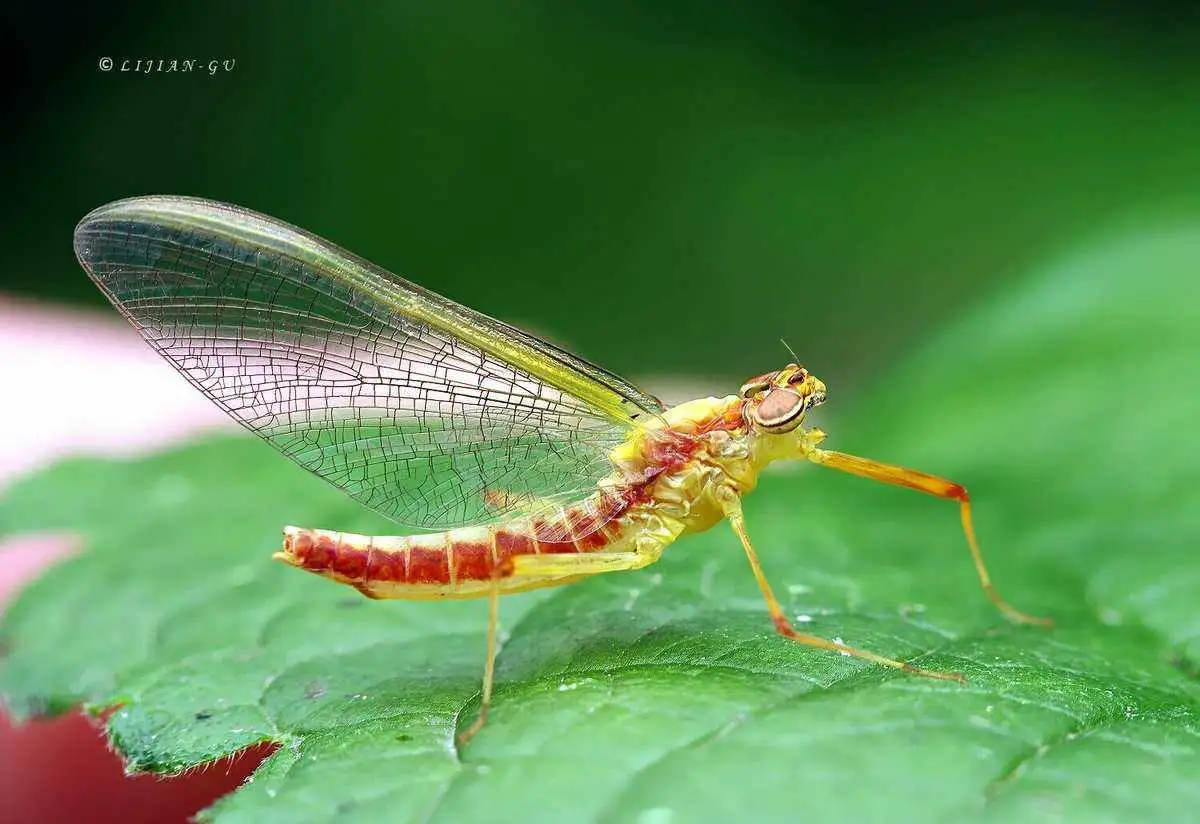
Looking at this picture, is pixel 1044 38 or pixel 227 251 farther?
pixel 1044 38

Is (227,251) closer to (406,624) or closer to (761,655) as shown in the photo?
(406,624)

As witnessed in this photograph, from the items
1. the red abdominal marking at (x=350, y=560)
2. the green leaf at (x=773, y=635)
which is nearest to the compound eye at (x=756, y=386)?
the green leaf at (x=773, y=635)

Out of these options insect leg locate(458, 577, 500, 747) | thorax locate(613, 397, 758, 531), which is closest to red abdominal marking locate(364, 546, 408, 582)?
insect leg locate(458, 577, 500, 747)

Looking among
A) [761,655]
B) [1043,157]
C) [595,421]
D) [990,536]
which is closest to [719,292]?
[1043,157]

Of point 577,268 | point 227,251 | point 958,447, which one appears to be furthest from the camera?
point 577,268

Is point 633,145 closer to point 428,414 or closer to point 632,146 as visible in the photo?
point 632,146

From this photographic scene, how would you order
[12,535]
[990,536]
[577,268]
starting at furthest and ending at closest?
1. [577,268]
2. [12,535]
3. [990,536]
